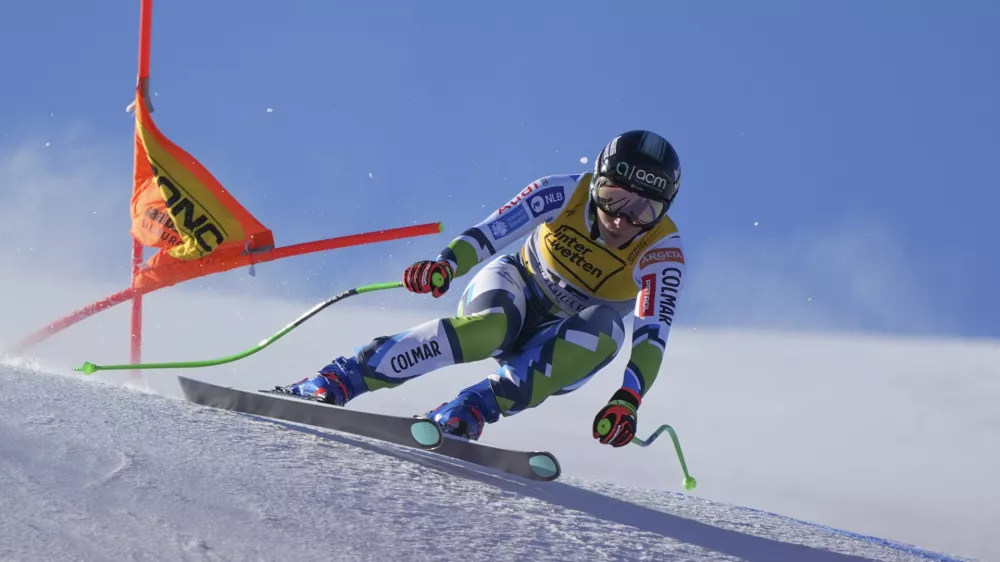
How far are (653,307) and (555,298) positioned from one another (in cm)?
67

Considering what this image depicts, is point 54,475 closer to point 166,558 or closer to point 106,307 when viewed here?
point 166,558

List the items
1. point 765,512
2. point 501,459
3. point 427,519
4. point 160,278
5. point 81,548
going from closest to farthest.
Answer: point 81,548 < point 427,519 < point 501,459 < point 765,512 < point 160,278

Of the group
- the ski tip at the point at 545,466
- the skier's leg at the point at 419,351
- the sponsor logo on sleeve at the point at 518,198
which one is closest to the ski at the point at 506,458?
the ski tip at the point at 545,466

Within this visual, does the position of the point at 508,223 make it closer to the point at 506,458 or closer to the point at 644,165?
the point at 644,165

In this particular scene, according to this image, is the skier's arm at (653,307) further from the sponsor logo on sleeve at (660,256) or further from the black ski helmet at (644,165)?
the black ski helmet at (644,165)

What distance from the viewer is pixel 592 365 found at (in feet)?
15.3

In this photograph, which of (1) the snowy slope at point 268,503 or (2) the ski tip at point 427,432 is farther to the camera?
(2) the ski tip at point 427,432

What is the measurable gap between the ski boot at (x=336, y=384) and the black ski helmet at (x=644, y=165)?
1528 millimetres

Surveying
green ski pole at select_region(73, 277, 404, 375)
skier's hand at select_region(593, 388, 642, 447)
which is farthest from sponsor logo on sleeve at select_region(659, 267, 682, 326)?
green ski pole at select_region(73, 277, 404, 375)

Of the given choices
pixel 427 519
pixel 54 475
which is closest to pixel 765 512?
pixel 427 519

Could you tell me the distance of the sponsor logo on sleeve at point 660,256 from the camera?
463 centimetres

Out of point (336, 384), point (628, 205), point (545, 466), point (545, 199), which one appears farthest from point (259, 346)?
point (628, 205)

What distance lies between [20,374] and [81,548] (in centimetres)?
275

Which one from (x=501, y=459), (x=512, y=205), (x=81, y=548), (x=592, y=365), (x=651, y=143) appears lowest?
(x=81, y=548)
